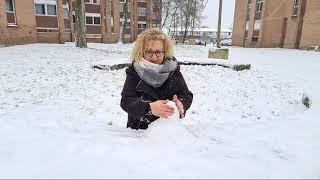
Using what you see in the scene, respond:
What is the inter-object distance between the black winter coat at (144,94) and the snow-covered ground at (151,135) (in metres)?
0.17

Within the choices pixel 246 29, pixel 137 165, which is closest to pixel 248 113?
pixel 137 165

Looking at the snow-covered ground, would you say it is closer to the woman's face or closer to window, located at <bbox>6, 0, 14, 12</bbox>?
the woman's face

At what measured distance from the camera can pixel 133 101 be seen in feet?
7.90

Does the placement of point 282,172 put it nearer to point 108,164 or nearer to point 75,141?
point 108,164

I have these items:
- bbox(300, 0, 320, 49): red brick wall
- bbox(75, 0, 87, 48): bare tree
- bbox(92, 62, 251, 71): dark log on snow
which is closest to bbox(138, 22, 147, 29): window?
bbox(300, 0, 320, 49): red brick wall

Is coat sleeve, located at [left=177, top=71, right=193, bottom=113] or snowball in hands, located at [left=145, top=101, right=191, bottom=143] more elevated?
coat sleeve, located at [left=177, top=71, right=193, bottom=113]

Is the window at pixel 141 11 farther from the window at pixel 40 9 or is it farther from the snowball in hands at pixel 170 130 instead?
the snowball in hands at pixel 170 130

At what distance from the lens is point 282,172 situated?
1.87 m

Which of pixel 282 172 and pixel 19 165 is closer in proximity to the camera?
pixel 282 172

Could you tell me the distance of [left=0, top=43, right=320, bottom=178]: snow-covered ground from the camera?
6.21 ft

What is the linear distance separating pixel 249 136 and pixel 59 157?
2216 mm

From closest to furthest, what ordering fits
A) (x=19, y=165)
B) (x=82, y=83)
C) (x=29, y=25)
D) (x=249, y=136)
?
(x=19, y=165) → (x=249, y=136) → (x=82, y=83) → (x=29, y=25)

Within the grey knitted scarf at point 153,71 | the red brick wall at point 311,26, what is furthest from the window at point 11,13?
the red brick wall at point 311,26

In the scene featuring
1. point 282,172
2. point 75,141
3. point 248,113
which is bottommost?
point 248,113
